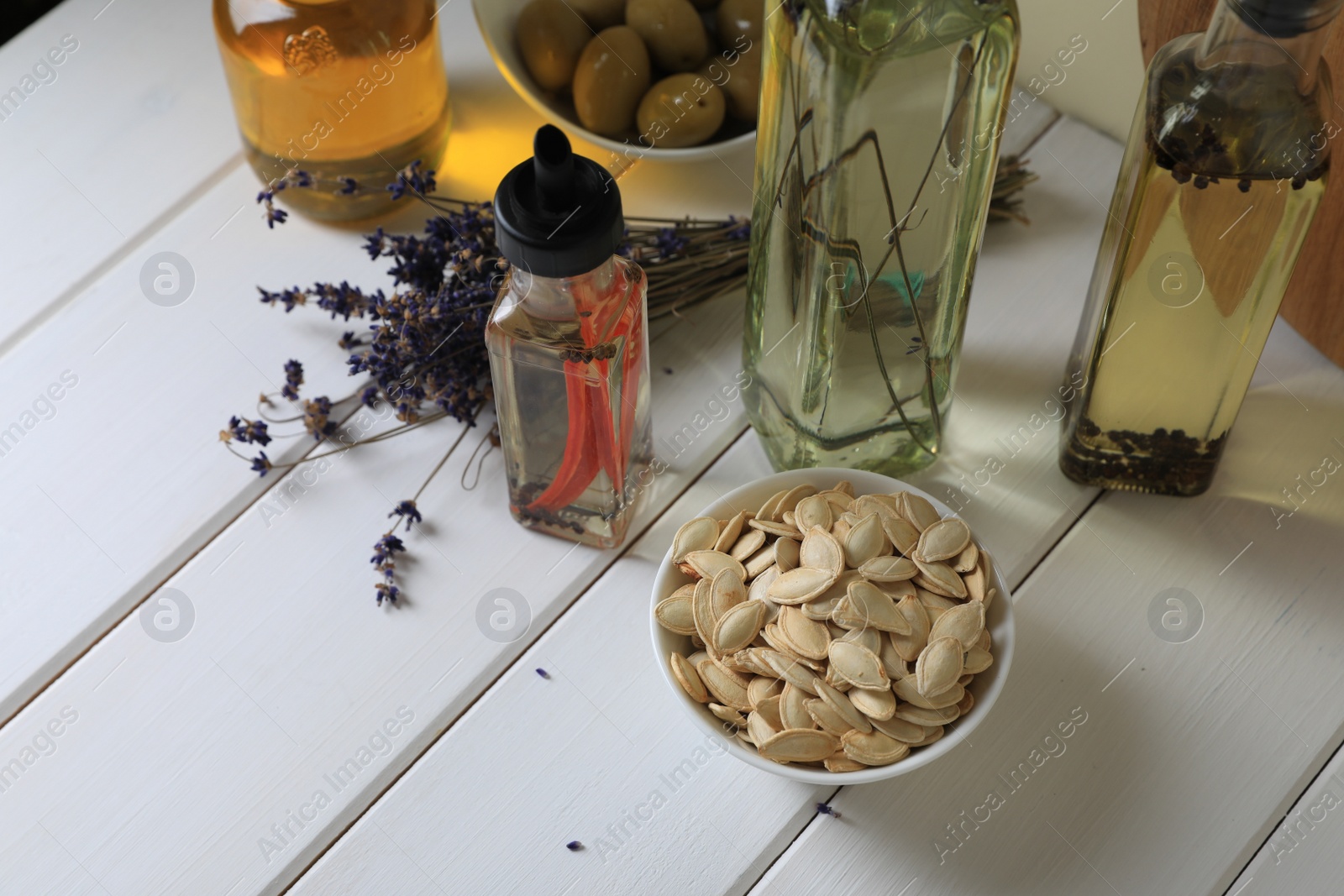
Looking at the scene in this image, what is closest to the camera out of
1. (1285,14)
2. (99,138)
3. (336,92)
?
(1285,14)

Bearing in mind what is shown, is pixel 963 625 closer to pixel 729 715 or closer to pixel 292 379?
pixel 729 715

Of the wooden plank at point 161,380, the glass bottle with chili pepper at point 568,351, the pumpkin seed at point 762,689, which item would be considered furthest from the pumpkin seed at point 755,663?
the wooden plank at point 161,380

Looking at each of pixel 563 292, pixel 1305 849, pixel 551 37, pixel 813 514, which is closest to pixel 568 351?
pixel 563 292

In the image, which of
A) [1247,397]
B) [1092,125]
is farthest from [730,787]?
[1092,125]

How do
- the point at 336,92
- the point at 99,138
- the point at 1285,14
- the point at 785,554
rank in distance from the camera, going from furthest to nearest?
the point at 99,138
the point at 336,92
the point at 785,554
the point at 1285,14

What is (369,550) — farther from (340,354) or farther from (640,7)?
(640,7)

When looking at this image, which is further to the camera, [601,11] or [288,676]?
[601,11]
